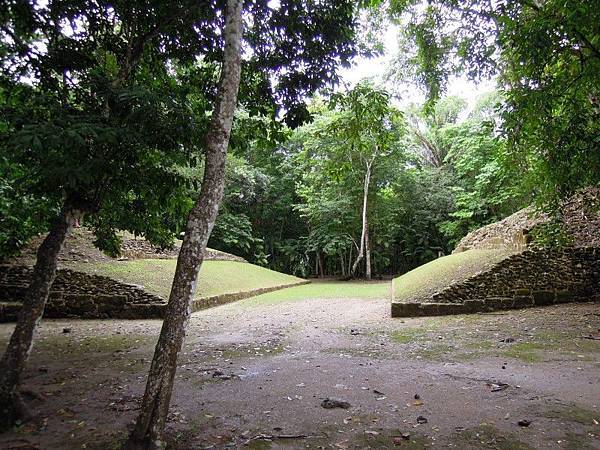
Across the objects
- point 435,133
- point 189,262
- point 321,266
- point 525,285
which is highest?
point 435,133

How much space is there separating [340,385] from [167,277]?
8270 millimetres

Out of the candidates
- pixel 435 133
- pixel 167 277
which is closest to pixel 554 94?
pixel 167 277

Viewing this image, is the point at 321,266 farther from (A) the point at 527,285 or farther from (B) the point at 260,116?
(B) the point at 260,116

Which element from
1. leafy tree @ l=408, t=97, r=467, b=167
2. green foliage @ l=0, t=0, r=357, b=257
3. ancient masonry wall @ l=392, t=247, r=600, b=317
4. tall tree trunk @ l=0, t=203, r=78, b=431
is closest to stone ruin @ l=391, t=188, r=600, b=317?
ancient masonry wall @ l=392, t=247, r=600, b=317

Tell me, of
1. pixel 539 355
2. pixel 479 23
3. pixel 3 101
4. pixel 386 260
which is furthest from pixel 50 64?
pixel 386 260

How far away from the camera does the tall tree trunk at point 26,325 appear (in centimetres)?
329

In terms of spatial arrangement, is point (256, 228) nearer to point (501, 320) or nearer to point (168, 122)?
point (501, 320)

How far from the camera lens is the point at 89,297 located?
9.02 m

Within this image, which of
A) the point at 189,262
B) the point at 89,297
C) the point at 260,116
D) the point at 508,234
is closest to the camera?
the point at 189,262

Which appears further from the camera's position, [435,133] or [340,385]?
[435,133]

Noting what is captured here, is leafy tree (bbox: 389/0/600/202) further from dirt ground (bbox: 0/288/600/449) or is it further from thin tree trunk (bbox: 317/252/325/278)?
thin tree trunk (bbox: 317/252/325/278)

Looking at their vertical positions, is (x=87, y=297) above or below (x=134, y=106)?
below

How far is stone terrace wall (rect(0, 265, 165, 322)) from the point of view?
8922mm

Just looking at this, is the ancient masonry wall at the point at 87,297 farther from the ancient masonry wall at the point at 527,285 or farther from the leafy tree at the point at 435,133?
the leafy tree at the point at 435,133
